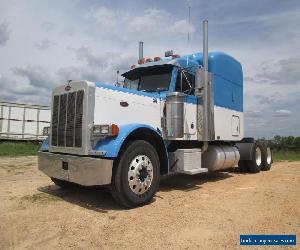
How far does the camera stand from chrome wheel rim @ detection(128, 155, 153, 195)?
247 inches

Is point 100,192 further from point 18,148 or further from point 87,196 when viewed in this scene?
point 18,148

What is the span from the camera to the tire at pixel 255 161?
12.2m

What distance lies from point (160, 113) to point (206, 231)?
336 cm

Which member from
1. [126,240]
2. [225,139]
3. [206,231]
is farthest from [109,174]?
[225,139]

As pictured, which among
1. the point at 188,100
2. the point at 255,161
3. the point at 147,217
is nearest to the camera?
the point at 147,217

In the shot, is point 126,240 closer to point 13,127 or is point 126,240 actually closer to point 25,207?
point 25,207

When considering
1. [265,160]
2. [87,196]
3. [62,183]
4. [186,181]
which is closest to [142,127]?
[87,196]

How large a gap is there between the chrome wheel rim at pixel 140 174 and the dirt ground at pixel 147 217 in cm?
37

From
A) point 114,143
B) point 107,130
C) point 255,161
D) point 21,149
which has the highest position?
point 107,130

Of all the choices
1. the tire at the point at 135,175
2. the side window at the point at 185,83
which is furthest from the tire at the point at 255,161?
the tire at the point at 135,175

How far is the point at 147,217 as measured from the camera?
→ 224 inches

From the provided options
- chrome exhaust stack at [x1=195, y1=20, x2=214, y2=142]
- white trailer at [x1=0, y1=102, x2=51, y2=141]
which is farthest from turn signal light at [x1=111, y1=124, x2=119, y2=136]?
white trailer at [x1=0, y1=102, x2=51, y2=141]

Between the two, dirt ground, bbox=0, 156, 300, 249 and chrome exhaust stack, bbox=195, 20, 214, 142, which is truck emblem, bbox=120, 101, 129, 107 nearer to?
dirt ground, bbox=0, 156, 300, 249

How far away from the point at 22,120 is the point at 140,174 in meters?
18.4
